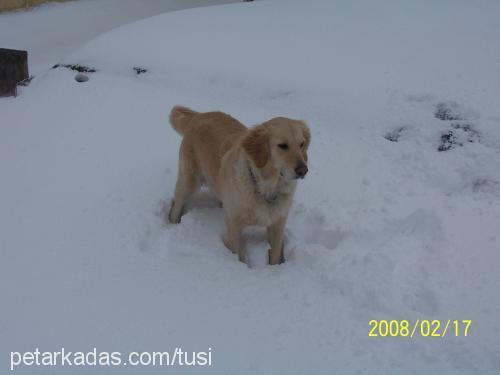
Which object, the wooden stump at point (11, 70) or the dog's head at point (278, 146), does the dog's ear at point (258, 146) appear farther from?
the wooden stump at point (11, 70)

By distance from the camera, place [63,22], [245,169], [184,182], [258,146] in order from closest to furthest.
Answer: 1. [258,146]
2. [245,169]
3. [184,182]
4. [63,22]

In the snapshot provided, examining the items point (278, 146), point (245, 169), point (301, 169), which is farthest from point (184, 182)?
point (301, 169)

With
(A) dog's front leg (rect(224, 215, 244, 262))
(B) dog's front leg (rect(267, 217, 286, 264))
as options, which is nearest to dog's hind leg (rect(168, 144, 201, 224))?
(A) dog's front leg (rect(224, 215, 244, 262))

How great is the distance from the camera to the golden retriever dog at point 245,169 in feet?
8.73

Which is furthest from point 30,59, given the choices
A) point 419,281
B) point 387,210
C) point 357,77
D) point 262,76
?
point 419,281

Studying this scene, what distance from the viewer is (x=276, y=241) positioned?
9.80 ft

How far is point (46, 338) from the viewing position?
2305 mm

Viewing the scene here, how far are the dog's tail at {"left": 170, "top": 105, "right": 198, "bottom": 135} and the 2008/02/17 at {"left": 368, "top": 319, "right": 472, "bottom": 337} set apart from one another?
2.15 metres

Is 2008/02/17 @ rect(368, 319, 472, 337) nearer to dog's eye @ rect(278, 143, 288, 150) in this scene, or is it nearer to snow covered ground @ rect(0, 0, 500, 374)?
snow covered ground @ rect(0, 0, 500, 374)

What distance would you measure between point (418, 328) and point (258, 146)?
4.52 feet

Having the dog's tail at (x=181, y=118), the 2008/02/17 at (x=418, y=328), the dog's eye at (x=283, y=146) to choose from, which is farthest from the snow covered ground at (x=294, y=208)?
the dog's eye at (x=283, y=146)

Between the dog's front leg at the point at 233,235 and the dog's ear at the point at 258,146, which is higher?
the dog's ear at the point at 258,146

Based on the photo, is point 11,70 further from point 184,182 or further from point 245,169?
point 245,169

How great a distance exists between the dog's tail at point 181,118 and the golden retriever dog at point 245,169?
0.11m
